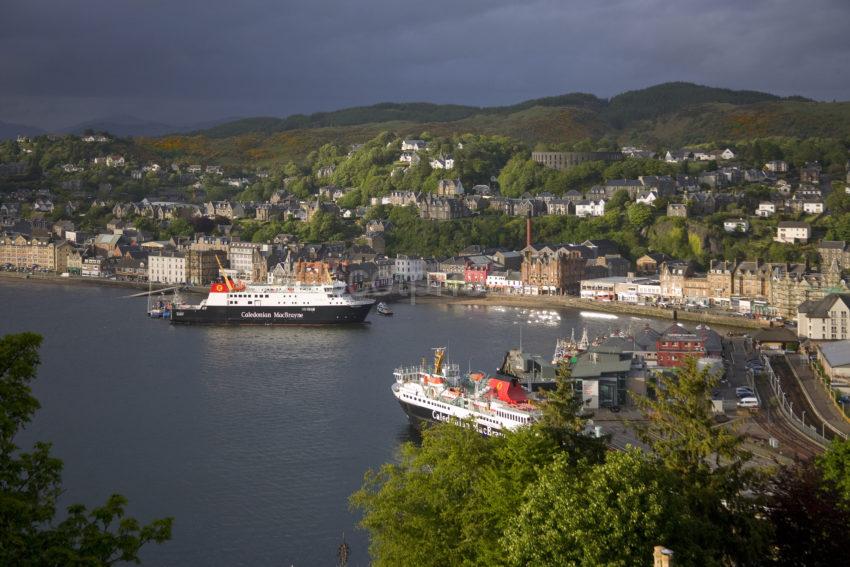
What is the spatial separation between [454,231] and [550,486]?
33163mm

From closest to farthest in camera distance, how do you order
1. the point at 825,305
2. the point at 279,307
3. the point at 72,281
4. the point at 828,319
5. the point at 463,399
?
the point at 463,399 < the point at 828,319 < the point at 825,305 < the point at 279,307 < the point at 72,281

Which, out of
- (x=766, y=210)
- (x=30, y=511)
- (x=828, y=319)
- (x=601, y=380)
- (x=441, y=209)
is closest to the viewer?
(x=30, y=511)

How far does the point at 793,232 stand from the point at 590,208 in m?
9.34

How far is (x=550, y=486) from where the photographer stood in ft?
19.5

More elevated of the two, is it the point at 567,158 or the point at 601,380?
the point at 567,158

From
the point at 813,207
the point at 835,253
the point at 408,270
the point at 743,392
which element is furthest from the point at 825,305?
the point at 408,270

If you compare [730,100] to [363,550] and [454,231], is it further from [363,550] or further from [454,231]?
[363,550]

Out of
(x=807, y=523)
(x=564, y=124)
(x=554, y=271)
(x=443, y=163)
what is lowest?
(x=807, y=523)

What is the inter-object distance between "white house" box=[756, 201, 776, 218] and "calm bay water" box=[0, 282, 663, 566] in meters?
11.3

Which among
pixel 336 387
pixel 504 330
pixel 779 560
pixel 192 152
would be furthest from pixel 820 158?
pixel 192 152

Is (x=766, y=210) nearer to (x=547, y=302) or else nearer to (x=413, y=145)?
(x=547, y=302)

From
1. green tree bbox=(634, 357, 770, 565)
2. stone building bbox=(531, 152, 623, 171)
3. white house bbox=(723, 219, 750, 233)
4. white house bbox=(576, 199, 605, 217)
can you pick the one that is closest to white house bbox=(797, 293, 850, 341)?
white house bbox=(723, 219, 750, 233)

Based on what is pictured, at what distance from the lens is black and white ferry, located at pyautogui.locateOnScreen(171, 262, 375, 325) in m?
26.7

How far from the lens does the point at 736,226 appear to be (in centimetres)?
3406
